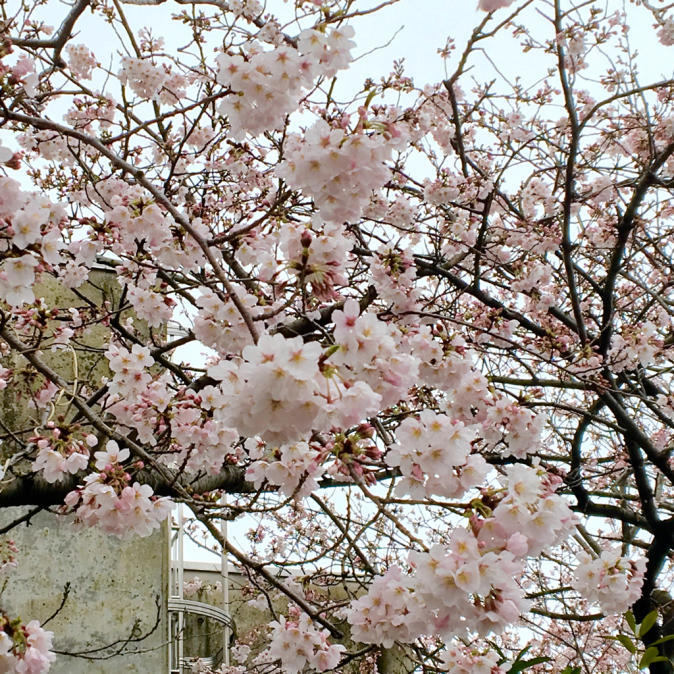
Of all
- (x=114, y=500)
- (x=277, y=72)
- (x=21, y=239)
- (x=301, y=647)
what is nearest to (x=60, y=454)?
(x=114, y=500)

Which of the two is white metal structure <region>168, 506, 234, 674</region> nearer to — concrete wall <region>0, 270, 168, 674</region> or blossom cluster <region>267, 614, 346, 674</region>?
concrete wall <region>0, 270, 168, 674</region>

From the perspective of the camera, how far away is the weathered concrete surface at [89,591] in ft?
15.3

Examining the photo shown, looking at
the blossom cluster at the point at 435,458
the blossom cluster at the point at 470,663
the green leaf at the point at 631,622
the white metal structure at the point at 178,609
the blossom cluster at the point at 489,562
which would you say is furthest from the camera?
the white metal structure at the point at 178,609

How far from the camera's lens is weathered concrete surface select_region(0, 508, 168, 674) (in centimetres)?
465

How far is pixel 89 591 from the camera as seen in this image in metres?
4.88

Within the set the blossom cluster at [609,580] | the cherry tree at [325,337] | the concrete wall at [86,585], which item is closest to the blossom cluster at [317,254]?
the cherry tree at [325,337]

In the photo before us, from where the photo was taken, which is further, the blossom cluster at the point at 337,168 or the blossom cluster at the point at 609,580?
the blossom cluster at the point at 609,580

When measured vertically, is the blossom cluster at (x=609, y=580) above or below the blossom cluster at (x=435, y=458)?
below

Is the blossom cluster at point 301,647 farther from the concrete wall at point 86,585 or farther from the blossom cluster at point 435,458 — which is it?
the concrete wall at point 86,585

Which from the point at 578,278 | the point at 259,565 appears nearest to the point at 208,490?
the point at 259,565

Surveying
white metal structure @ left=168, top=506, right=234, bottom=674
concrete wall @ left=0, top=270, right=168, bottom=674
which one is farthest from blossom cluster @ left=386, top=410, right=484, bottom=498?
white metal structure @ left=168, top=506, right=234, bottom=674

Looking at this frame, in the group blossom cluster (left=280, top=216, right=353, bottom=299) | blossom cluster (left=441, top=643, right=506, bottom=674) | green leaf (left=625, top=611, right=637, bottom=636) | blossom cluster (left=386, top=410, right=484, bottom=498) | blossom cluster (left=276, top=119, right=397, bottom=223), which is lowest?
blossom cluster (left=441, top=643, right=506, bottom=674)

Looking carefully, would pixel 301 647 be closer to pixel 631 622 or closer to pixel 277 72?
pixel 631 622

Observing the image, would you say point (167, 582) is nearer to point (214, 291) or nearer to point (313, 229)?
point (214, 291)
